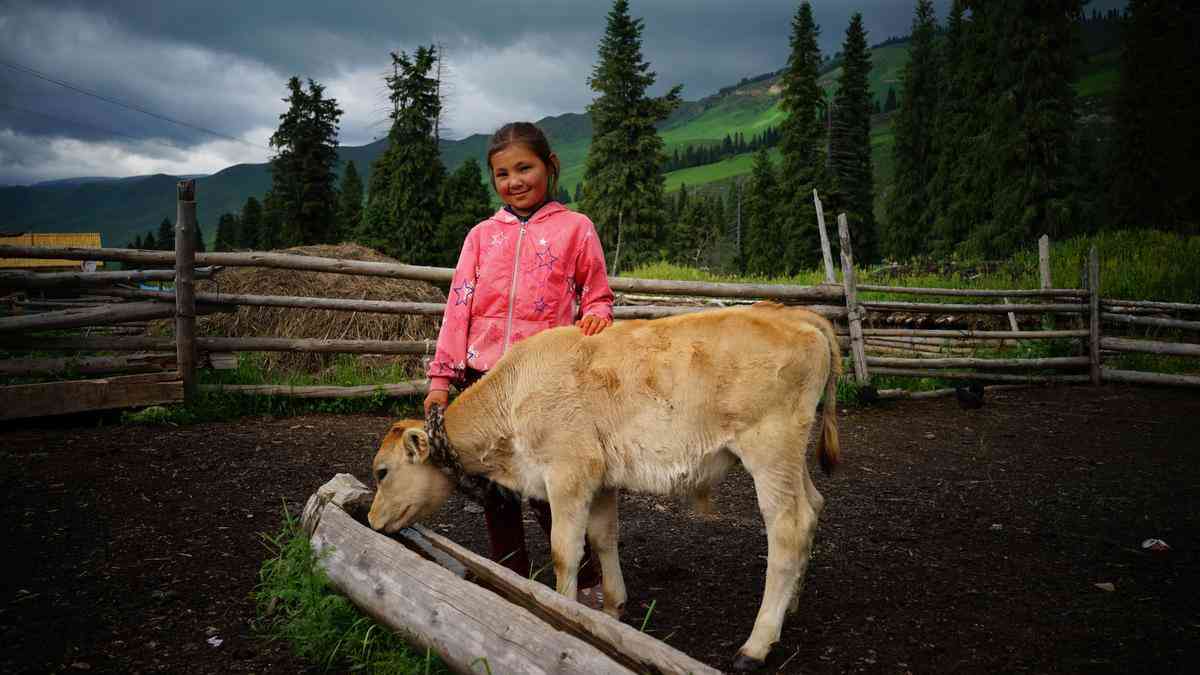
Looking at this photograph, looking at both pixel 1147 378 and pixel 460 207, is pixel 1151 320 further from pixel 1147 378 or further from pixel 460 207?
pixel 460 207

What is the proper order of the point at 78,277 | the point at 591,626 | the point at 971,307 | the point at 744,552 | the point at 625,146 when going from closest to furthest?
1. the point at 591,626
2. the point at 744,552
3. the point at 78,277
4. the point at 971,307
5. the point at 625,146

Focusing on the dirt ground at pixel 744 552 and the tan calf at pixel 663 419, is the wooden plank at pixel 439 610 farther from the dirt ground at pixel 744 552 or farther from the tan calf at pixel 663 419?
the dirt ground at pixel 744 552

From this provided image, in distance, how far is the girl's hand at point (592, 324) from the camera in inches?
123

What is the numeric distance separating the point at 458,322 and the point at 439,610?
1.34 metres

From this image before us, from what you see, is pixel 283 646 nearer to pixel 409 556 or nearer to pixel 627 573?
pixel 409 556

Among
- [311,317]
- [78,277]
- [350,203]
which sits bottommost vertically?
[311,317]

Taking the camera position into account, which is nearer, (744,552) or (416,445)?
(416,445)

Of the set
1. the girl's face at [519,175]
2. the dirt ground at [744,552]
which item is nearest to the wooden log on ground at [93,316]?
the dirt ground at [744,552]

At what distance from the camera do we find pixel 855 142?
4169cm

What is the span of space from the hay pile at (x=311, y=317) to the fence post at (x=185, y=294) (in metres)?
2.38

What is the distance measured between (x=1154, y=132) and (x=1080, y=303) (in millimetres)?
20505

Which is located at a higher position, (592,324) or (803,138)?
(803,138)

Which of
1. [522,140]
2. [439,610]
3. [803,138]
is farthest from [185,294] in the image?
[803,138]

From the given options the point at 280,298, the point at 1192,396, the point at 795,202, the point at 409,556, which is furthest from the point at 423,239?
the point at 409,556
